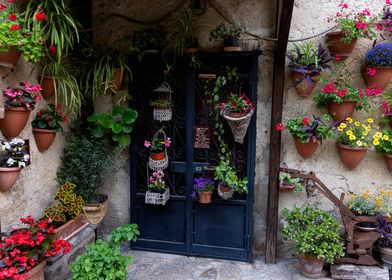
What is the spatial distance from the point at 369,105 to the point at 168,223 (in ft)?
7.82

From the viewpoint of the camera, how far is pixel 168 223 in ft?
11.7

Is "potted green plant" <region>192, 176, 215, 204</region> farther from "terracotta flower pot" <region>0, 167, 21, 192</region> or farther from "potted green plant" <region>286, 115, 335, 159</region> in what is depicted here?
"terracotta flower pot" <region>0, 167, 21, 192</region>

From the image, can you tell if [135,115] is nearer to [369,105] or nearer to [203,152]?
[203,152]

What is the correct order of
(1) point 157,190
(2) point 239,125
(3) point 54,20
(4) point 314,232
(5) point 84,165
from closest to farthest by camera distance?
(3) point 54,20
(4) point 314,232
(2) point 239,125
(5) point 84,165
(1) point 157,190

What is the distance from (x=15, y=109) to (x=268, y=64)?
2.33 meters

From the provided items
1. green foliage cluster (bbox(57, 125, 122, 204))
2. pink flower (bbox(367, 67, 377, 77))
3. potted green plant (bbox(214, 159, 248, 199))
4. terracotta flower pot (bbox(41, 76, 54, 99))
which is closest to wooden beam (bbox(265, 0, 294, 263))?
potted green plant (bbox(214, 159, 248, 199))

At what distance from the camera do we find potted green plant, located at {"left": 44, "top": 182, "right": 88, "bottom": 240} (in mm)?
2879

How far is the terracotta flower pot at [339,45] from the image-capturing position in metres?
2.97

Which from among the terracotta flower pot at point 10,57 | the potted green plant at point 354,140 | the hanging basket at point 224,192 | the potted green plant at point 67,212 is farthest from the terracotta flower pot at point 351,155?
the terracotta flower pot at point 10,57

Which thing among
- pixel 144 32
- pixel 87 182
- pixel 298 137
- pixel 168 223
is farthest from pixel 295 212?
pixel 144 32

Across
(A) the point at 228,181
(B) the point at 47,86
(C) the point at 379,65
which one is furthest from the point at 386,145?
(B) the point at 47,86

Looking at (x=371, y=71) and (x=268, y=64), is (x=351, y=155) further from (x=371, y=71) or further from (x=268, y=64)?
(x=268, y=64)

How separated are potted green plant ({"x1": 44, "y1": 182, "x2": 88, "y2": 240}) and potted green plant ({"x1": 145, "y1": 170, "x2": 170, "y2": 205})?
68 cm

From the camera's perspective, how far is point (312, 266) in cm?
301
